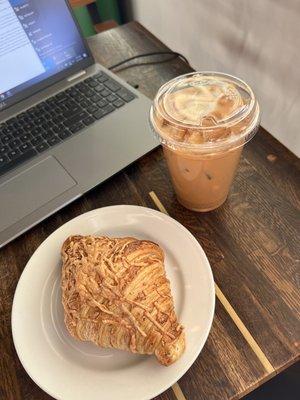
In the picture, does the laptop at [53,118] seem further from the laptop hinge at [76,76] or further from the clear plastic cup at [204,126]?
the clear plastic cup at [204,126]

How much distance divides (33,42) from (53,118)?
144 mm

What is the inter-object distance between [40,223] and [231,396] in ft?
1.24

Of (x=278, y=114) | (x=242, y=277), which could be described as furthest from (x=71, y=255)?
(x=278, y=114)

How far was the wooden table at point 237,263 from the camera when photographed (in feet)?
1.35

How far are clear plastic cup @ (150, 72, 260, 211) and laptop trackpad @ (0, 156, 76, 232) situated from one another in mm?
210

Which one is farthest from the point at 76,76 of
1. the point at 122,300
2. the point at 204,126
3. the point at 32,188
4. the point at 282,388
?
the point at 282,388

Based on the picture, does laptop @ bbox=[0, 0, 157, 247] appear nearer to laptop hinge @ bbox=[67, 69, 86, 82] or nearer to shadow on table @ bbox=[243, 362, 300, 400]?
laptop hinge @ bbox=[67, 69, 86, 82]

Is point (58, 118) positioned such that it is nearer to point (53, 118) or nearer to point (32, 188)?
point (53, 118)

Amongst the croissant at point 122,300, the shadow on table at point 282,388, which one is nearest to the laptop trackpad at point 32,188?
the croissant at point 122,300

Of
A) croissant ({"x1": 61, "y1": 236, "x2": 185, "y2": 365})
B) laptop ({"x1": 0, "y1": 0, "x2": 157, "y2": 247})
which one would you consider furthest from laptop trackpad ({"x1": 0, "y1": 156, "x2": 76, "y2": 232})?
croissant ({"x1": 61, "y1": 236, "x2": 185, "y2": 365})

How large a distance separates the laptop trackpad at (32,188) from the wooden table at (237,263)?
0.11 ft

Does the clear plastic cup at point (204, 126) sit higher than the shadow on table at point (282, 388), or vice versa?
the clear plastic cup at point (204, 126)

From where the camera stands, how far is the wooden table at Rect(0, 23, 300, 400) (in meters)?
0.41

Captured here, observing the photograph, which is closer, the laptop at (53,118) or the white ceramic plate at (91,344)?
the white ceramic plate at (91,344)
